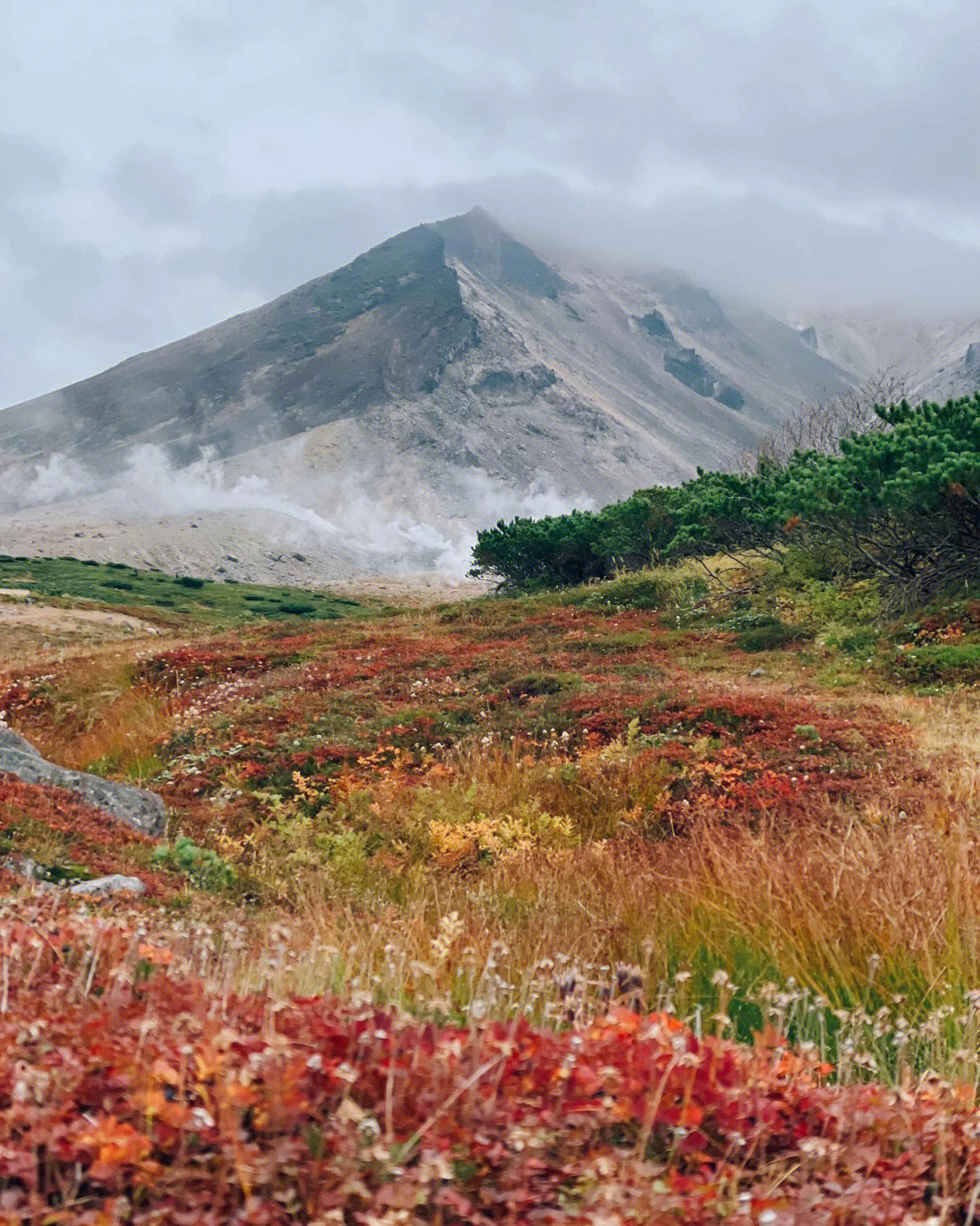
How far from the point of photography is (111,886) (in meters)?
6.39

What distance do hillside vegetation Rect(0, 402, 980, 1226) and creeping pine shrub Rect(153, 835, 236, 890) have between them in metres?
0.02

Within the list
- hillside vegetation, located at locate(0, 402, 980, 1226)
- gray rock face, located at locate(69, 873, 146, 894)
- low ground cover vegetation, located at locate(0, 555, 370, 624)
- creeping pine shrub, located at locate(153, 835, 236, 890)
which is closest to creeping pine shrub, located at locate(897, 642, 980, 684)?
hillside vegetation, located at locate(0, 402, 980, 1226)

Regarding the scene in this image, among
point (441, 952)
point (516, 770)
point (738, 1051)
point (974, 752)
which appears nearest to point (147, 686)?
point (516, 770)

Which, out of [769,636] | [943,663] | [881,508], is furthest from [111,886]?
[881,508]

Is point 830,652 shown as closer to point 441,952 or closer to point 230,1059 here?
point 441,952

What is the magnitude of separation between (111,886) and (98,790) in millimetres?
3775

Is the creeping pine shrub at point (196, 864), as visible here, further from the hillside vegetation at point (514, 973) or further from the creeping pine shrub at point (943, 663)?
the creeping pine shrub at point (943, 663)

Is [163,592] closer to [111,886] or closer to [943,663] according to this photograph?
[943,663]

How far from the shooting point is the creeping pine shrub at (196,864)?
7630mm

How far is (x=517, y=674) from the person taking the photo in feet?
65.0

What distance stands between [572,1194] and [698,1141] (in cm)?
38

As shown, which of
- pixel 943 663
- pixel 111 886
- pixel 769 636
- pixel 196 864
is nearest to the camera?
pixel 111 886

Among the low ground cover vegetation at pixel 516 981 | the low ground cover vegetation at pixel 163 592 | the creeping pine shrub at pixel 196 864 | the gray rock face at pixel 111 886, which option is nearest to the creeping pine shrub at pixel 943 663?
the low ground cover vegetation at pixel 516 981

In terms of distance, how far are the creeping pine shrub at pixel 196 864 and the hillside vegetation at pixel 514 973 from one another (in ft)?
0.07
